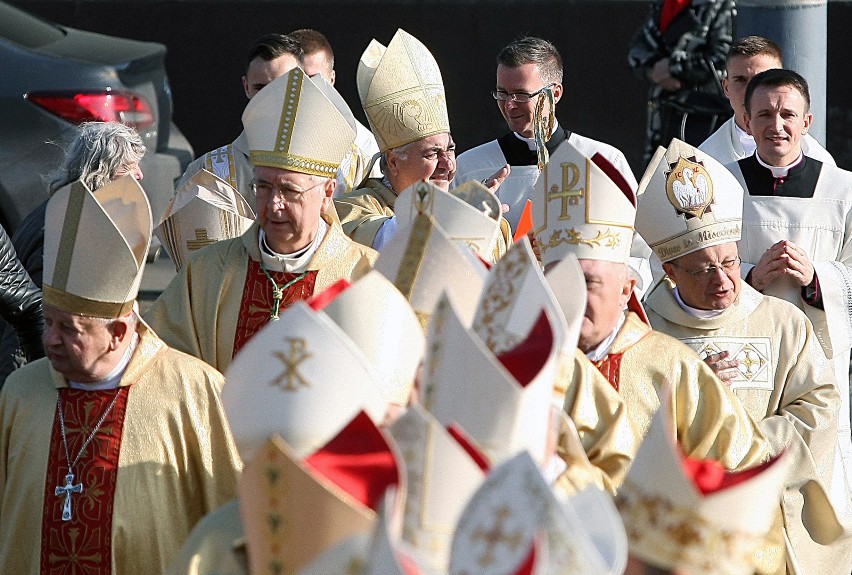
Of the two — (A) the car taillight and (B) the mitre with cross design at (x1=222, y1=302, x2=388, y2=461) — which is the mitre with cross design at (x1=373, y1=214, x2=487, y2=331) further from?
(A) the car taillight

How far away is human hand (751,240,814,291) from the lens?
18.2ft

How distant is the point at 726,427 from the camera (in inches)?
171

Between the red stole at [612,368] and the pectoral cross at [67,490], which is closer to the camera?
the pectoral cross at [67,490]

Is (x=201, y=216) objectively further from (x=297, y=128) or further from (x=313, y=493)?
(x=313, y=493)

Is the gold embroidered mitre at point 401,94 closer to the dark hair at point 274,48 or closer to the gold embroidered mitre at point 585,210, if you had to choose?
the dark hair at point 274,48

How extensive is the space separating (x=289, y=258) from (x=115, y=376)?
39.1 inches

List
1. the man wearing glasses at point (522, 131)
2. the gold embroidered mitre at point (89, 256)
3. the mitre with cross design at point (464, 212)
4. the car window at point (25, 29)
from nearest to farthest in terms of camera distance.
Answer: the gold embroidered mitre at point (89, 256) → the mitre with cross design at point (464, 212) → the man wearing glasses at point (522, 131) → the car window at point (25, 29)

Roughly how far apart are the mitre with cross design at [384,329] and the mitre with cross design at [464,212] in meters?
0.89

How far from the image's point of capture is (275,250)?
16.7 ft

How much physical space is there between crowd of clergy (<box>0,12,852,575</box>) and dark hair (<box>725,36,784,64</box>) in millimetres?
13

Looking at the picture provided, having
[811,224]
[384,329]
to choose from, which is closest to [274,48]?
[811,224]

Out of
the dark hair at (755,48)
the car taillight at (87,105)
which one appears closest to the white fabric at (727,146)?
the dark hair at (755,48)

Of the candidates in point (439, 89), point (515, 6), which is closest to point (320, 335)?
point (439, 89)

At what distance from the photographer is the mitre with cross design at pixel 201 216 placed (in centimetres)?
566
